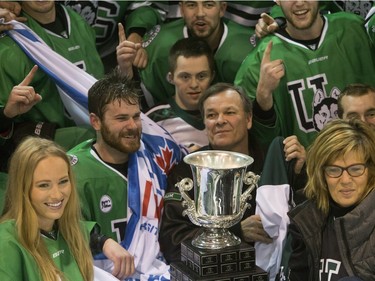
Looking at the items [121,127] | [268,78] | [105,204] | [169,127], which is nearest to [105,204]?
[105,204]

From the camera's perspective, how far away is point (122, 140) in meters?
4.39

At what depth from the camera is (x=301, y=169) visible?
4336 millimetres

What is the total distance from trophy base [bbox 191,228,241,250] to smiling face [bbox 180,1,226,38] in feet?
5.57

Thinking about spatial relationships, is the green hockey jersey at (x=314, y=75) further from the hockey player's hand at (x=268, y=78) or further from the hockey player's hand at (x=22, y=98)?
the hockey player's hand at (x=22, y=98)

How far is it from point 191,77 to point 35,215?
1448 millimetres

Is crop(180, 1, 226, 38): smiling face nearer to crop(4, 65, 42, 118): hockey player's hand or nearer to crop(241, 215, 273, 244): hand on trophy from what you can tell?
crop(4, 65, 42, 118): hockey player's hand

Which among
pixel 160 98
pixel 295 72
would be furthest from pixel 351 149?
pixel 160 98

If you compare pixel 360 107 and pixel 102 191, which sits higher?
pixel 360 107

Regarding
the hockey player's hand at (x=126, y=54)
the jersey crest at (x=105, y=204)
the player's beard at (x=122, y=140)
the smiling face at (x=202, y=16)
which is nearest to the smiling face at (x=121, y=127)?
the player's beard at (x=122, y=140)

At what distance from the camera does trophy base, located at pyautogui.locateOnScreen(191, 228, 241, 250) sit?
360 cm

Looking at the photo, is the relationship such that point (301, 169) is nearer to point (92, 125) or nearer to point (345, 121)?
point (345, 121)

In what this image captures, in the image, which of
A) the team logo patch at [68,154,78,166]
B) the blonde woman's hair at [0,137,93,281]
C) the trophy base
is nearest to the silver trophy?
the trophy base

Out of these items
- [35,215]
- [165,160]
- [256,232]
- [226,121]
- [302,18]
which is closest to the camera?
[35,215]

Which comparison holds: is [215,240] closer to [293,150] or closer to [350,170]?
[350,170]
